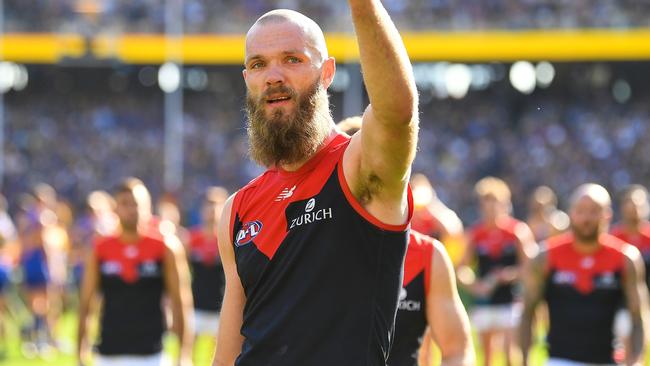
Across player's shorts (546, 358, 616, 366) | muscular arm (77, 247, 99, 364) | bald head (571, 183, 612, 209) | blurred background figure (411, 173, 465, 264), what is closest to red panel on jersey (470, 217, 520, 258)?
blurred background figure (411, 173, 465, 264)

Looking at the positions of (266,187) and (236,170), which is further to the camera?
(236,170)

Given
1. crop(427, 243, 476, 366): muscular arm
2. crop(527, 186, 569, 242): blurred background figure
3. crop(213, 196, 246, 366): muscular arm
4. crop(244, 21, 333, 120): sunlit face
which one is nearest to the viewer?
crop(244, 21, 333, 120): sunlit face

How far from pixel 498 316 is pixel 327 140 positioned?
40.0 feet

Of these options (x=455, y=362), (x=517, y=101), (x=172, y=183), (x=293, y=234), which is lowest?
(x=455, y=362)

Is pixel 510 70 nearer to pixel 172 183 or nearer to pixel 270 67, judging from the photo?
pixel 172 183

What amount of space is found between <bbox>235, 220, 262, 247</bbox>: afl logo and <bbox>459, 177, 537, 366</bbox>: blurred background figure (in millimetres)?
10923

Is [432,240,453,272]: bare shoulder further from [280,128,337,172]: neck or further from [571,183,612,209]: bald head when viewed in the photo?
[571,183,612,209]: bald head

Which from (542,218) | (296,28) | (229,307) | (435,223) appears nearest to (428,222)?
(435,223)

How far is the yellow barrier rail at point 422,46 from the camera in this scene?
120 feet

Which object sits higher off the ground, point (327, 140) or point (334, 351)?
point (327, 140)

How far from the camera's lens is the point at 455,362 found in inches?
228

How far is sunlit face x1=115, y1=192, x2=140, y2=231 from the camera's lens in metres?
10.2

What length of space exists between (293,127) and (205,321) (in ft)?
40.5

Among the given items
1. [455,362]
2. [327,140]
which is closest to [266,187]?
[327,140]
